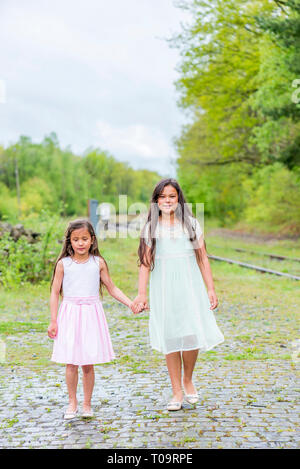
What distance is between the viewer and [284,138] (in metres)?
23.8

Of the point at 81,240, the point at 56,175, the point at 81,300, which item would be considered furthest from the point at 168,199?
the point at 56,175

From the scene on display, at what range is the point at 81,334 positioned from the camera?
166 inches

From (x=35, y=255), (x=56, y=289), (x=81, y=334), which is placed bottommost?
(x=35, y=255)

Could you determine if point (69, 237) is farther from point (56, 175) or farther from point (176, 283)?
point (56, 175)

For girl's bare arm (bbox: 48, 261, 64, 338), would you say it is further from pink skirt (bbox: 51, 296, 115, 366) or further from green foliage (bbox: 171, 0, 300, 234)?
green foliage (bbox: 171, 0, 300, 234)

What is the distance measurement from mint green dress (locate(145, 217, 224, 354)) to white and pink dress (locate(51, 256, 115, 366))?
44 centimetres

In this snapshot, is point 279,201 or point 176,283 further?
point 279,201

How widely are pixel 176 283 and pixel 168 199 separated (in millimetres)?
663

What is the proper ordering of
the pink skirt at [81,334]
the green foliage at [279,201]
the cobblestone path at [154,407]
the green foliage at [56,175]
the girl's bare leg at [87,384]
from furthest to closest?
the green foliage at [56,175] < the green foliage at [279,201] < the girl's bare leg at [87,384] < the pink skirt at [81,334] < the cobblestone path at [154,407]

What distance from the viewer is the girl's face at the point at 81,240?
428cm

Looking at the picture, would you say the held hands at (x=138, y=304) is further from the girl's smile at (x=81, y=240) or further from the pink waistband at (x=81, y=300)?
the girl's smile at (x=81, y=240)

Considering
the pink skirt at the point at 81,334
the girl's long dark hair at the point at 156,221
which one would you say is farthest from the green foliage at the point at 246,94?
the pink skirt at the point at 81,334

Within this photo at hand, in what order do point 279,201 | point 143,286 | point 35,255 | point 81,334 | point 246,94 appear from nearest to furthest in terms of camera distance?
point 81,334 → point 143,286 → point 35,255 → point 279,201 → point 246,94

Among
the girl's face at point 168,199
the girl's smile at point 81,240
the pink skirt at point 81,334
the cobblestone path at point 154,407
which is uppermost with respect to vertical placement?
the girl's face at point 168,199
